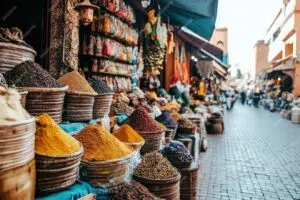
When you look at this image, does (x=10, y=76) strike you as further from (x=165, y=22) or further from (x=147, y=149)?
(x=165, y=22)

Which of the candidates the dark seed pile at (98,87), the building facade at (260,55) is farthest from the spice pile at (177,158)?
the building facade at (260,55)

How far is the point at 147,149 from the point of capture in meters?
3.85

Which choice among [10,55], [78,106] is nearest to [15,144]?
[10,55]

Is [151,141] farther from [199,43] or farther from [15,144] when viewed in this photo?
[199,43]

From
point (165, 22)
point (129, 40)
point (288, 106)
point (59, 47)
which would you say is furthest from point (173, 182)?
point (288, 106)

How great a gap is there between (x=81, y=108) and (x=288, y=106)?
17.5m

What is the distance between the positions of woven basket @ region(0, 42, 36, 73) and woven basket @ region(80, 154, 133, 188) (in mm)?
965

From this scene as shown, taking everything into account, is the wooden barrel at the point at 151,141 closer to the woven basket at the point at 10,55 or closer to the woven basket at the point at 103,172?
the woven basket at the point at 103,172

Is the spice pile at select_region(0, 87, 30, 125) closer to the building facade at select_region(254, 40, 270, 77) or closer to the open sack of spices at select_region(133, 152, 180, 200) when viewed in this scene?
the open sack of spices at select_region(133, 152, 180, 200)

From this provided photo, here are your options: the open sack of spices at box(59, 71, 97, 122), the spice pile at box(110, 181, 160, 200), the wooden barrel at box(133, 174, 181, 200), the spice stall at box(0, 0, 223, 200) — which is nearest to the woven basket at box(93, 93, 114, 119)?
the spice stall at box(0, 0, 223, 200)

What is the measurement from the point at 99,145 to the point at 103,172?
219 millimetres

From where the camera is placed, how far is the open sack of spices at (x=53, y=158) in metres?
2.03

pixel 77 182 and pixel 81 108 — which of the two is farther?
pixel 81 108

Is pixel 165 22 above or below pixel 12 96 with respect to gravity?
above
